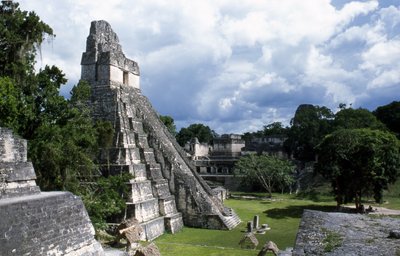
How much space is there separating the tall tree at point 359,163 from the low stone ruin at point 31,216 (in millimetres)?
16596

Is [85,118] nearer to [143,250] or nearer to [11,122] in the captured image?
[11,122]

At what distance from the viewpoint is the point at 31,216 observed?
922 centimetres

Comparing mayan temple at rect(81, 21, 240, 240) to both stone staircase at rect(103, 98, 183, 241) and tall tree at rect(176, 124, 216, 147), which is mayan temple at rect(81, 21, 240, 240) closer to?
stone staircase at rect(103, 98, 183, 241)

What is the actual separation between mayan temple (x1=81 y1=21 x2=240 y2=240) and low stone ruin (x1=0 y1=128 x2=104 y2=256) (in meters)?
6.77

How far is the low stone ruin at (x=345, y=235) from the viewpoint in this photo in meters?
4.96

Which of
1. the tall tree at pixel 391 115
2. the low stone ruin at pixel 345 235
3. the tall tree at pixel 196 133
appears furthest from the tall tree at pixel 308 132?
the low stone ruin at pixel 345 235

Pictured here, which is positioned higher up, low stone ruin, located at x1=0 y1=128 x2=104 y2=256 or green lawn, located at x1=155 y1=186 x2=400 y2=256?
low stone ruin, located at x1=0 y1=128 x2=104 y2=256

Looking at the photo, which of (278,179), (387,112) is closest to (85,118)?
(278,179)

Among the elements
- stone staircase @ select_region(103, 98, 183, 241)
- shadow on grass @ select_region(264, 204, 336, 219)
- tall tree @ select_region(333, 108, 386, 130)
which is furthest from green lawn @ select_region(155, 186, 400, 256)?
tall tree @ select_region(333, 108, 386, 130)

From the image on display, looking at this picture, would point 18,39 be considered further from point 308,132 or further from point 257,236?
point 308,132

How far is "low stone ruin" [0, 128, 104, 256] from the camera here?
870cm

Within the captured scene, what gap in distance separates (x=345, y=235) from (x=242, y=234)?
43.1 feet

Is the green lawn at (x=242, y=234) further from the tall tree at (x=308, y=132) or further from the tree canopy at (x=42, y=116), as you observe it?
the tall tree at (x=308, y=132)

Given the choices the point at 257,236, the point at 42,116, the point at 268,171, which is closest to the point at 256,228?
the point at 257,236
